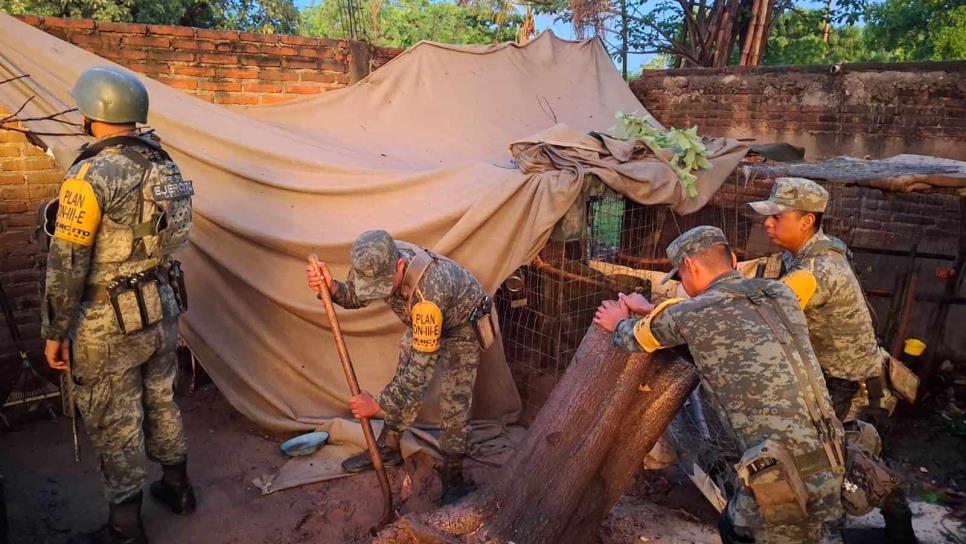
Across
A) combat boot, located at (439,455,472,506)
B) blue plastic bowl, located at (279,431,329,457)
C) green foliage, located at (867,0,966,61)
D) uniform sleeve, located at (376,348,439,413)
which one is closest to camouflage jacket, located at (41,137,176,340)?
uniform sleeve, located at (376,348,439,413)

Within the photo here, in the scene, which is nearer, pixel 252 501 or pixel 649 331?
pixel 649 331

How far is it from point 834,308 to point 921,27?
938cm

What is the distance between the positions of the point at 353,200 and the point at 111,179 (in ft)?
4.99

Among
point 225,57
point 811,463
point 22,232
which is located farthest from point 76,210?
point 811,463

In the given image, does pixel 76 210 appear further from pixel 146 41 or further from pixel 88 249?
pixel 146 41

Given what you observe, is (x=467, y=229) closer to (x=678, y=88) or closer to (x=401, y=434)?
(x=401, y=434)

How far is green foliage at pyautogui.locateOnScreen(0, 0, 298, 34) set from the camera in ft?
28.1

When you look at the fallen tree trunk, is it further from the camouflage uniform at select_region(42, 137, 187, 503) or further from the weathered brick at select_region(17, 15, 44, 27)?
the weathered brick at select_region(17, 15, 44, 27)

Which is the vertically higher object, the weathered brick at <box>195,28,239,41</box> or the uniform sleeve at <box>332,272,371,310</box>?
the weathered brick at <box>195,28,239,41</box>

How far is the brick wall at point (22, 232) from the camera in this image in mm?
3900

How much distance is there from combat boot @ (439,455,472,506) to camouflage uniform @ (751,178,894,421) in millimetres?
1925

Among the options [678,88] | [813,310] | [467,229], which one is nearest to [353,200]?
[467,229]

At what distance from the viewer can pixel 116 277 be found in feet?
9.14

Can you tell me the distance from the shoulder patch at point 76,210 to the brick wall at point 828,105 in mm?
5935
